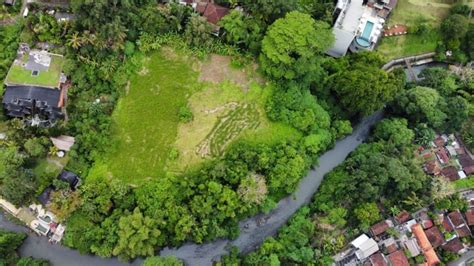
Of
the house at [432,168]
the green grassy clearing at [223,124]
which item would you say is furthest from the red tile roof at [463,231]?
the green grassy clearing at [223,124]

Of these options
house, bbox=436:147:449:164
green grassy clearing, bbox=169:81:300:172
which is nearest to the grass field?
house, bbox=436:147:449:164

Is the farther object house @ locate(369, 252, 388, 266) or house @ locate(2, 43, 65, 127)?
house @ locate(2, 43, 65, 127)

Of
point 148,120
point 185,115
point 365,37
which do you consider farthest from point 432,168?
point 148,120

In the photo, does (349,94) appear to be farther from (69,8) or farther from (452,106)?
(69,8)

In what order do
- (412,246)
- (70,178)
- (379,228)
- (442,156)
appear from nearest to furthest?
(70,178), (412,246), (379,228), (442,156)

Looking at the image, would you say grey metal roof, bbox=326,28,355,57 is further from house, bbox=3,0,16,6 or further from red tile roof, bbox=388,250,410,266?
house, bbox=3,0,16,6

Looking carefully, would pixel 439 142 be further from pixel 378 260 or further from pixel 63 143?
pixel 63 143
